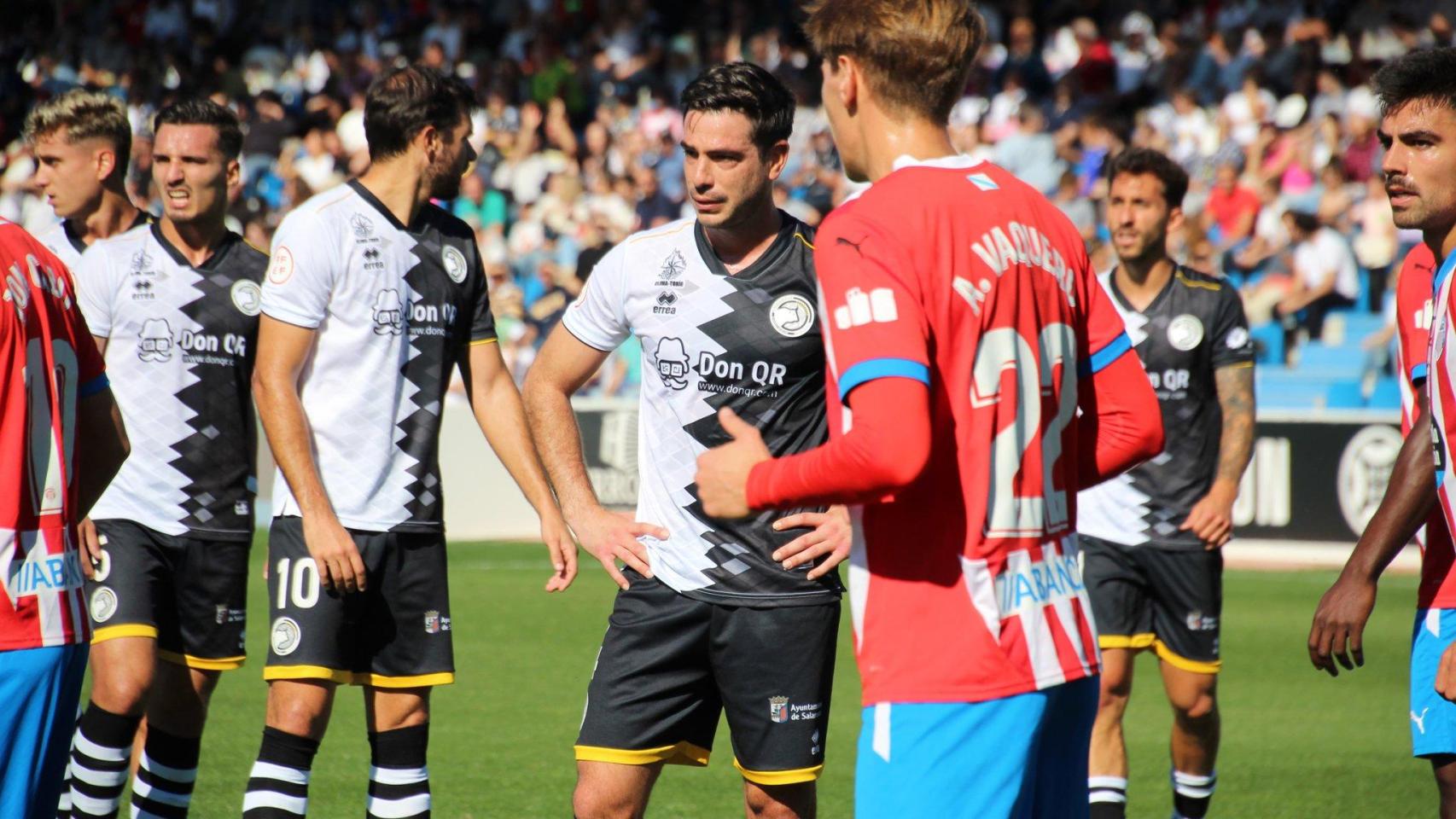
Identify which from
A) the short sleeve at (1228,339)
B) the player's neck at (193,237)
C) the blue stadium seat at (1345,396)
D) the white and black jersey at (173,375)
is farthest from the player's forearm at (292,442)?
the blue stadium seat at (1345,396)

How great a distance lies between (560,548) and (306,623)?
0.80m

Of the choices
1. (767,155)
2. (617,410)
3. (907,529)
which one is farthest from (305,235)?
(617,410)

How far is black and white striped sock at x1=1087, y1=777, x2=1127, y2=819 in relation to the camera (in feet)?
20.3

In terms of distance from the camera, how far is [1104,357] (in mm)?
3307

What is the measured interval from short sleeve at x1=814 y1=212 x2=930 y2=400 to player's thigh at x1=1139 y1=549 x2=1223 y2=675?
415cm

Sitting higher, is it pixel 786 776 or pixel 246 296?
pixel 246 296

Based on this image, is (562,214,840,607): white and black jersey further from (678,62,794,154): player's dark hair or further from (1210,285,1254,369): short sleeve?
(1210,285,1254,369): short sleeve

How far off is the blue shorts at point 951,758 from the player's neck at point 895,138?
101cm

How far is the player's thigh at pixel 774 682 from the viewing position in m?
4.56

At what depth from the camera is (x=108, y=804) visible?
5.56 m

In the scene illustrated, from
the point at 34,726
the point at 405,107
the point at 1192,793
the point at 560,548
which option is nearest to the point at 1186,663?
the point at 1192,793

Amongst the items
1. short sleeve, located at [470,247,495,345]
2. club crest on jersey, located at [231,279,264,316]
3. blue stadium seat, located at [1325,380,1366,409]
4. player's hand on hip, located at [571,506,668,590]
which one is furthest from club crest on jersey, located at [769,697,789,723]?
blue stadium seat, located at [1325,380,1366,409]

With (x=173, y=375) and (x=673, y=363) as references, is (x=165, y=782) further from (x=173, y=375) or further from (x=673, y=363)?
(x=673, y=363)

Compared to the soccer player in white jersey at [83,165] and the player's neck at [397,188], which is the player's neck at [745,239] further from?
the soccer player in white jersey at [83,165]
